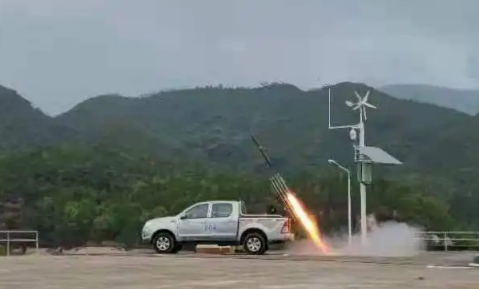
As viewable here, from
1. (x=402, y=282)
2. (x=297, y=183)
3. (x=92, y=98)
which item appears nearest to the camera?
(x=402, y=282)

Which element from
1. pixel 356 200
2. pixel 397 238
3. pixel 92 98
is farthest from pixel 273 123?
pixel 397 238

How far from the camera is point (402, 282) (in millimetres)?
15453

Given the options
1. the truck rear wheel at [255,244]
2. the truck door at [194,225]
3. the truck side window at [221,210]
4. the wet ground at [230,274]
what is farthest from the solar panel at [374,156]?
the wet ground at [230,274]

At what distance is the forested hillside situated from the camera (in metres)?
54.7

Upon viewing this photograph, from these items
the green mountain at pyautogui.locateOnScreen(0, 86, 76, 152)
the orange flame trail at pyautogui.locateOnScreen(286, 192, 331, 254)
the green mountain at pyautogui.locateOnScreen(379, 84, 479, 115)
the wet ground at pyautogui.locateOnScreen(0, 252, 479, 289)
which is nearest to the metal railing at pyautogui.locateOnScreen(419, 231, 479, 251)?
the orange flame trail at pyautogui.locateOnScreen(286, 192, 331, 254)

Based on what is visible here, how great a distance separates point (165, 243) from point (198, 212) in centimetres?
136

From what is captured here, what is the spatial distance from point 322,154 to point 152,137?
26.9m

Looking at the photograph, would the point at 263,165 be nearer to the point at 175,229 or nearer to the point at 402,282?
the point at 175,229

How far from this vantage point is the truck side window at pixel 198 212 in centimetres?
2716

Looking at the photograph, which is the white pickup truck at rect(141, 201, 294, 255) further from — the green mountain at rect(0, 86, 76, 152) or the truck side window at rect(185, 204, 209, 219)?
the green mountain at rect(0, 86, 76, 152)

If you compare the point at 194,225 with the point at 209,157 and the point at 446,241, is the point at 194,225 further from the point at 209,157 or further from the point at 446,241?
the point at 209,157

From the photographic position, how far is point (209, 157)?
9900cm

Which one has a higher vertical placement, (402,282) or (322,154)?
(322,154)

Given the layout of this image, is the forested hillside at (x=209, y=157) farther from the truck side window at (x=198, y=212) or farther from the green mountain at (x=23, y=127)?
the truck side window at (x=198, y=212)
